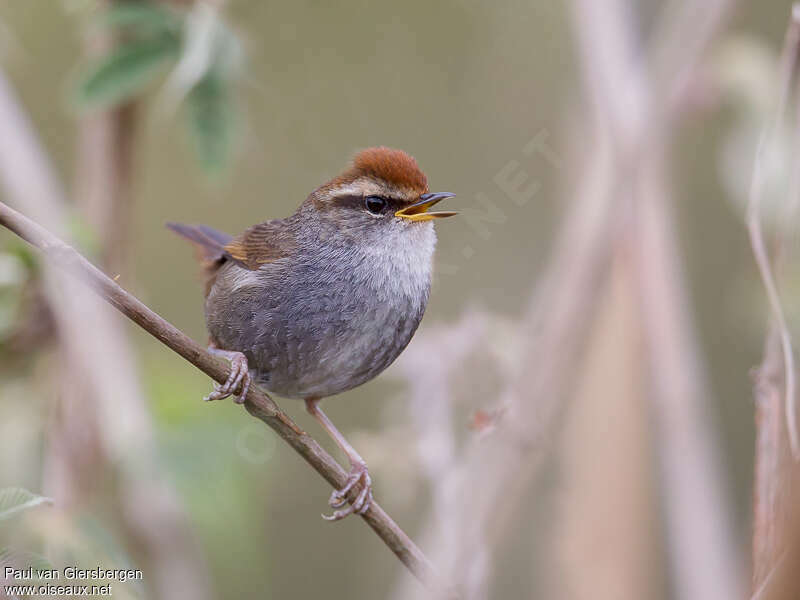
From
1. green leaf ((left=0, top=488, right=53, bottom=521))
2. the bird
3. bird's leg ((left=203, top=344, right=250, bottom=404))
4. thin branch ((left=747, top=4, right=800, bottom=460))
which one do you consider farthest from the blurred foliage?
thin branch ((left=747, top=4, right=800, bottom=460))

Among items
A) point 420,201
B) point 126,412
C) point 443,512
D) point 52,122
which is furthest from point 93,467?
point 52,122

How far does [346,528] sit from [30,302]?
113 inches

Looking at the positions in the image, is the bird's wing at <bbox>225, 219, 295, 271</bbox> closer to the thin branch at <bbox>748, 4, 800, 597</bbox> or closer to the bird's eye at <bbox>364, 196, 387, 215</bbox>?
the bird's eye at <bbox>364, 196, 387, 215</bbox>

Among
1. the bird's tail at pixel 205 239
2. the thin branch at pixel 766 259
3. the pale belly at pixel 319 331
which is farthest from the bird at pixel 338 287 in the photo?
the thin branch at pixel 766 259

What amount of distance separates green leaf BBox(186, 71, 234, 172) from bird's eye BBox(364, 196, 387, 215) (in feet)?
2.00

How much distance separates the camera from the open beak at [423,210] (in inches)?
111

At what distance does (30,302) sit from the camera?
3.47 m

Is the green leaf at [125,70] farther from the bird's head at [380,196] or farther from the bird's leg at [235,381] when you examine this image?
the bird's leg at [235,381]

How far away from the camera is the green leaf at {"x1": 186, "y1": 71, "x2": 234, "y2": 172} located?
329 centimetres

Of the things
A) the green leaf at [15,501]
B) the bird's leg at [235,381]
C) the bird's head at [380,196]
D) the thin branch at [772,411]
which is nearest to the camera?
the green leaf at [15,501]

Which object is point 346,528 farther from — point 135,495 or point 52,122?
point 52,122

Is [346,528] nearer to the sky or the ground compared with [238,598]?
nearer to the sky

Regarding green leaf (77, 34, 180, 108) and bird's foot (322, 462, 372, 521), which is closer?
bird's foot (322, 462, 372, 521)

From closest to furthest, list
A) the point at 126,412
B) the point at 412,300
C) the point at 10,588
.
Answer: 1. the point at 10,588
2. the point at 412,300
3. the point at 126,412
